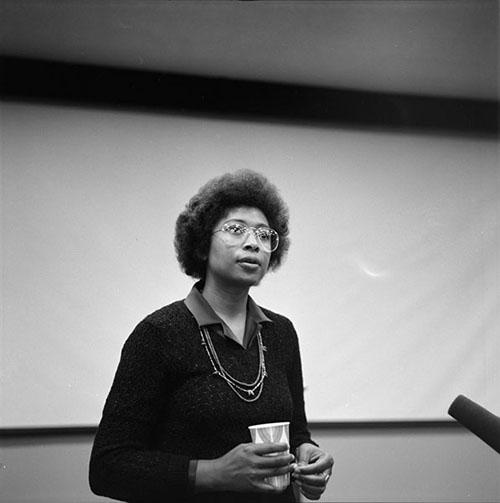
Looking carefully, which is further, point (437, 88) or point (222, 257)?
point (437, 88)

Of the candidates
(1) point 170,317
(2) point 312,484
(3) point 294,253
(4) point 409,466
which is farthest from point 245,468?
(4) point 409,466

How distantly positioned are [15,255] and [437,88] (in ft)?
4.33

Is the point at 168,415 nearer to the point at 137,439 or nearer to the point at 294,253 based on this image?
the point at 137,439

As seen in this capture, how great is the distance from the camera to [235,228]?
950mm

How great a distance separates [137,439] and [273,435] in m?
0.19

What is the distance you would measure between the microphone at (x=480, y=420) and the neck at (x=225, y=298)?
1.23ft

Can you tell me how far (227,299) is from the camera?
938 millimetres

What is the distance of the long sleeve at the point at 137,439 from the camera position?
80 cm

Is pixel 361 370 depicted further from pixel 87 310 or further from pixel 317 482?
pixel 317 482

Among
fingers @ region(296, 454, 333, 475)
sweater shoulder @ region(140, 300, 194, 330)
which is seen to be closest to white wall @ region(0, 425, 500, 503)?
fingers @ region(296, 454, 333, 475)

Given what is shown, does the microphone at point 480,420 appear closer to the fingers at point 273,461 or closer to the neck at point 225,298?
the fingers at point 273,461

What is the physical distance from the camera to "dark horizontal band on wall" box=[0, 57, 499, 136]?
5.27 feet

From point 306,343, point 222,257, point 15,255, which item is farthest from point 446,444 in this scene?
point 15,255

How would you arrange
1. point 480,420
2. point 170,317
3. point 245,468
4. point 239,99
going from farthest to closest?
point 239,99
point 170,317
point 245,468
point 480,420
